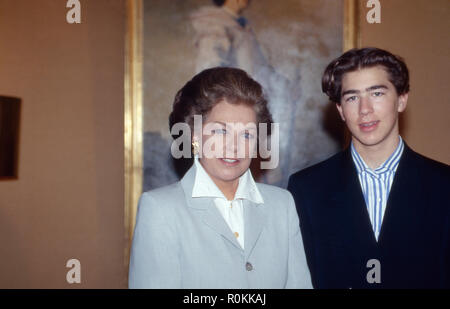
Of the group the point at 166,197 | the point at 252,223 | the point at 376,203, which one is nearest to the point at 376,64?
the point at 376,203

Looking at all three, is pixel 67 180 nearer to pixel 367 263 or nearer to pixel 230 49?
pixel 230 49

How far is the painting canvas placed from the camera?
3.64 metres

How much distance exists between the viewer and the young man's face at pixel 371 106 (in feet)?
6.98

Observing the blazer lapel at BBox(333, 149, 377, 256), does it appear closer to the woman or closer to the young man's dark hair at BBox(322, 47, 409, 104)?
the woman

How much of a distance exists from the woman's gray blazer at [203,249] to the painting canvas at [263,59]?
5.68 ft

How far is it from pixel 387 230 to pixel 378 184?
0.27m

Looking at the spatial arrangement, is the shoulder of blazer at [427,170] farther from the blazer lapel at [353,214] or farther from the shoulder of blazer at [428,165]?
the blazer lapel at [353,214]

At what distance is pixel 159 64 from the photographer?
366 cm

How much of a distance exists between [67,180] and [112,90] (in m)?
0.89

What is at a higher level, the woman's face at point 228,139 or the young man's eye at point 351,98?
the young man's eye at point 351,98
